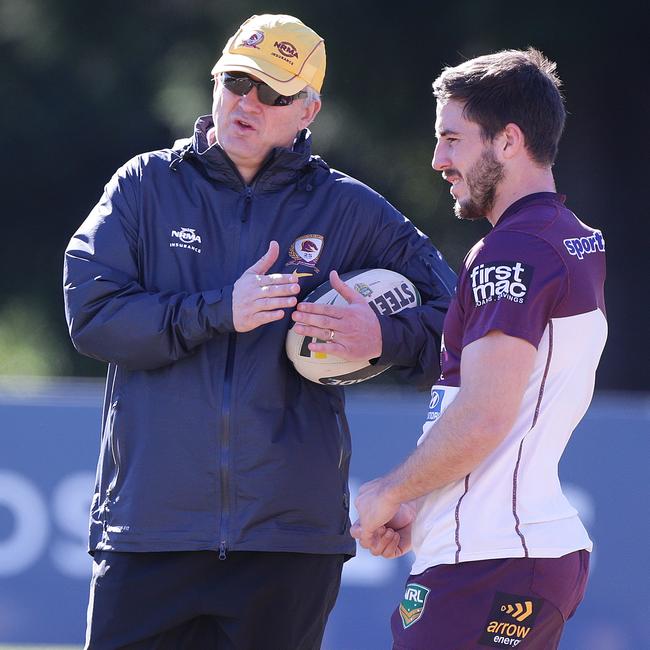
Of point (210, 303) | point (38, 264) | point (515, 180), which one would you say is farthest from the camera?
point (38, 264)

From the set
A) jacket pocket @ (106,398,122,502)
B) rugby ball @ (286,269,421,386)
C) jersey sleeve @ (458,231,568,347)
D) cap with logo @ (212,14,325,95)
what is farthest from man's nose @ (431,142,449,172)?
jacket pocket @ (106,398,122,502)

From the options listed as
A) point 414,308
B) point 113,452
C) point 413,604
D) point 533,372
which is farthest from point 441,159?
point 113,452

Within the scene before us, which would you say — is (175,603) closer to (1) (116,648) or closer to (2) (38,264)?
(1) (116,648)

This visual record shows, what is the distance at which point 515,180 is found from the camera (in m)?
2.99

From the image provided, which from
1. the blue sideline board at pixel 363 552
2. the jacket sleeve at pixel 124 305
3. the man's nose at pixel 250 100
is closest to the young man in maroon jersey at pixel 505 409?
Result: the jacket sleeve at pixel 124 305

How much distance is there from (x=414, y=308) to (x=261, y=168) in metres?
0.62

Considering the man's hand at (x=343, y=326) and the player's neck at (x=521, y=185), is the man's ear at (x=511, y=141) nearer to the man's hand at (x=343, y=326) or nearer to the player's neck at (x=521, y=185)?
the player's neck at (x=521, y=185)

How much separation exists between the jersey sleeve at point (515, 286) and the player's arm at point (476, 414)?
0.10ft

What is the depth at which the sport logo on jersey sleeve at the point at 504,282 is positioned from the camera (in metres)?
2.74

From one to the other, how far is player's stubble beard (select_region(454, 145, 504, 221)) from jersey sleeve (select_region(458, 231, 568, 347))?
0.20 m

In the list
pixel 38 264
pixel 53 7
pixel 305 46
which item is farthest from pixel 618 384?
pixel 305 46

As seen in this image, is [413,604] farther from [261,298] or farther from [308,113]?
[308,113]

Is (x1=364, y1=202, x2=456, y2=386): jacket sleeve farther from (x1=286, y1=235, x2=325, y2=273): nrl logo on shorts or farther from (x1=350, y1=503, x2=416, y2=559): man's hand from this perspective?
(x1=350, y1=503, x2=416, y2=559): man's hand

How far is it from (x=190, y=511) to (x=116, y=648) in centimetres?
44
